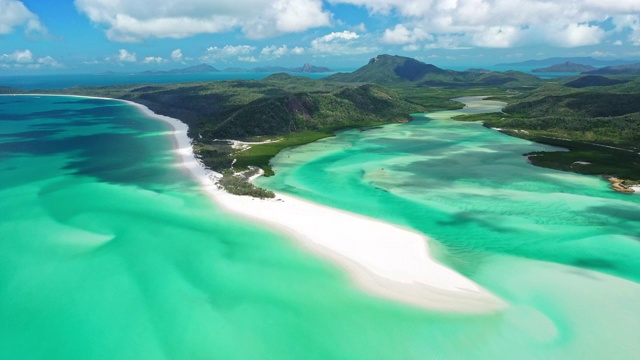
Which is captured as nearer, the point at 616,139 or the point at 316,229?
the point at 316,229

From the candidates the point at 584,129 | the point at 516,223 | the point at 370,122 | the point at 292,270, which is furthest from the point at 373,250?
the point at 370,122

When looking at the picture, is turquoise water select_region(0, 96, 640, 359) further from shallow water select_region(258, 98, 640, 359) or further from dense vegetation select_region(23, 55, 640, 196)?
dense vegetation select_region(23, 55, 640, 196)

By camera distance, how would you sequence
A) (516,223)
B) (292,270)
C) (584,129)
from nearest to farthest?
(292,270)
(516,223)
(584,129)

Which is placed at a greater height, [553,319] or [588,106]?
[588,106]

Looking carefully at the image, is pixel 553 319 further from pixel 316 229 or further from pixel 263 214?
pixel 263 214

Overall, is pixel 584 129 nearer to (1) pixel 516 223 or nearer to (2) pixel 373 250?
(1) pixel 516 223

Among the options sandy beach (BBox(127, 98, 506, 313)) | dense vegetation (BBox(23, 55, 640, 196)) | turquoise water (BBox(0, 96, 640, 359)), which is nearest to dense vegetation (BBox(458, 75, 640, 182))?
dense vegetation (BBox(23, 55, 640, 196))

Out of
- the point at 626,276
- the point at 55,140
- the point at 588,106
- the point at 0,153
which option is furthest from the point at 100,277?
the point at 588,106
